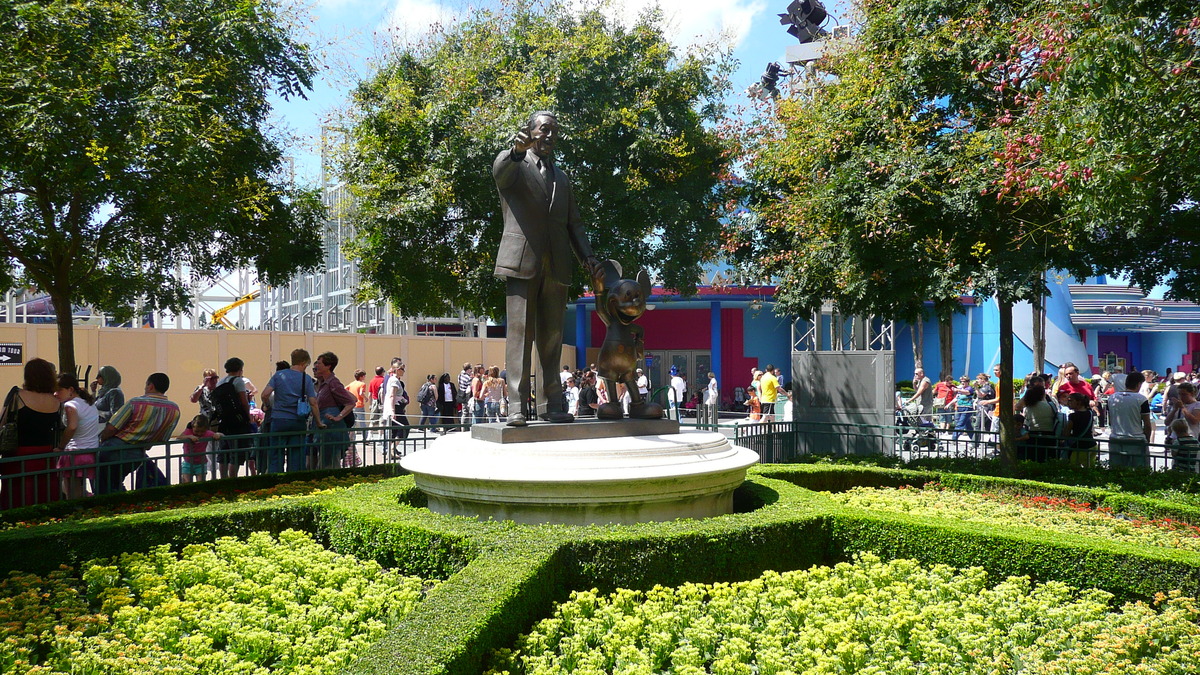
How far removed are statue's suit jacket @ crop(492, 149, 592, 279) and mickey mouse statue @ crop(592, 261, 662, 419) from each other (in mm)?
397

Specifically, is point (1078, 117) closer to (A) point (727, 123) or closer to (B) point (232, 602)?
(B) point (232, 602)

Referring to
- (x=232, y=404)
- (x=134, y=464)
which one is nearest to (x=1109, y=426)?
(x=232, y=404)

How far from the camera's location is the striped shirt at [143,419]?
7938mm

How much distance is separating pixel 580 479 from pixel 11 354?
16.2 m

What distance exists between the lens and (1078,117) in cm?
673

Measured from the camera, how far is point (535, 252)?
22.2 feet

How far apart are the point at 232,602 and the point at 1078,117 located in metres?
6.81

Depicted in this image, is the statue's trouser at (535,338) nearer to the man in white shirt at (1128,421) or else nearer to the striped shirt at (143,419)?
the striped shirt at (143,419)

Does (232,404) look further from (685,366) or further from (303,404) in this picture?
(685,366)

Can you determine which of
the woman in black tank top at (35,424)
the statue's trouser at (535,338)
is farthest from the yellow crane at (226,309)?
Answer: the statue's trouser at (535,338)

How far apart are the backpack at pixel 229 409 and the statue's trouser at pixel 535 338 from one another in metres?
3.80

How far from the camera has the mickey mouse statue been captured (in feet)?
22.2

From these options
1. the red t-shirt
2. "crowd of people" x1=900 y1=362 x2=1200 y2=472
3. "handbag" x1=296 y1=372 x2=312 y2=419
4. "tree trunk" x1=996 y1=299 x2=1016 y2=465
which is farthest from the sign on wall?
"tree trunk" x1=996 y1=299 x2=1016 y2=465

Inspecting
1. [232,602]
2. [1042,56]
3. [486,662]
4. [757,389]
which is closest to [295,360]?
[232,602]
